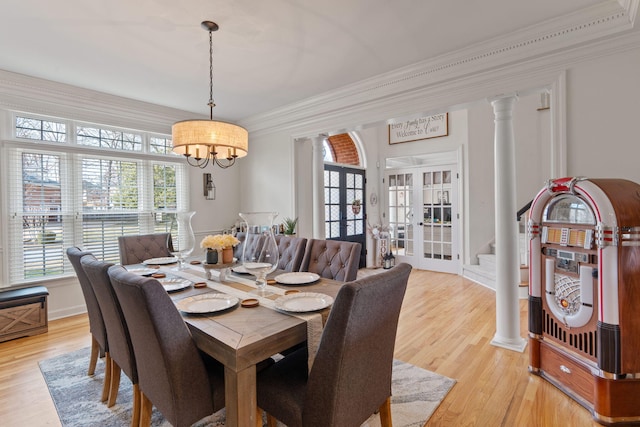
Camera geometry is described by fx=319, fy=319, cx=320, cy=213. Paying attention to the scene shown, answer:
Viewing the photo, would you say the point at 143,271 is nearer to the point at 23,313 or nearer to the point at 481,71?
the point at 23,313

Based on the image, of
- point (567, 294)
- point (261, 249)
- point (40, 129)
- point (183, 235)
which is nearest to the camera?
point (261, 249)

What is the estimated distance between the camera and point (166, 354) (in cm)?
131

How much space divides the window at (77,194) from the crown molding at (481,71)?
7.40 ft

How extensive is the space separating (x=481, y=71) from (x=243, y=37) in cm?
201

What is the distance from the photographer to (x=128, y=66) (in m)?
3.03

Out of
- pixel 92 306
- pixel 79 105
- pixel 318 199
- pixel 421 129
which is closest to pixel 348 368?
pixel 92 306

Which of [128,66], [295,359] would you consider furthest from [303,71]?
[295,359]

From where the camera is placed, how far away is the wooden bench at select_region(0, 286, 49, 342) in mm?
2986

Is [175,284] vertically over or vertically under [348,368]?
over

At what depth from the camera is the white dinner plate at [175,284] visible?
198cm

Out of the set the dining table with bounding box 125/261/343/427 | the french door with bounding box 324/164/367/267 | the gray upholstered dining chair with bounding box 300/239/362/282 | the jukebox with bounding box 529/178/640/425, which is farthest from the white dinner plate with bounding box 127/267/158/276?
the french door with bounding box 324/164/367/267

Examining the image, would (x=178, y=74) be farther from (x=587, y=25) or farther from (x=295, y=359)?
(x=587, y=25)

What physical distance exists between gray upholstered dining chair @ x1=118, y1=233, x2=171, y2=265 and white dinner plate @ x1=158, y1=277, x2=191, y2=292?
3.35 ft

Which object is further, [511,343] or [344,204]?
[344,204]
